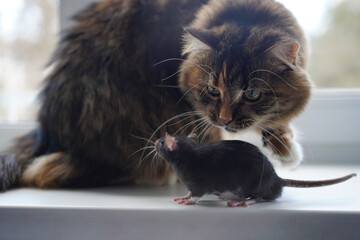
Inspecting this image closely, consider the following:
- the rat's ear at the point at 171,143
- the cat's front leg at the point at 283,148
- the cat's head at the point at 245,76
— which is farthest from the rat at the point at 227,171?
the cat's front leg at the point at 283,148

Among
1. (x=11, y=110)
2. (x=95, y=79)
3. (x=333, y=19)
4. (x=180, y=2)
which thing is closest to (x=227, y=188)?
(x=95, y=79)

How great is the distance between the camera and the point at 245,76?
42.8 inches

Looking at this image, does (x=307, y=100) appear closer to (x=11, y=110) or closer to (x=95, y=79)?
(x=95, y=79)

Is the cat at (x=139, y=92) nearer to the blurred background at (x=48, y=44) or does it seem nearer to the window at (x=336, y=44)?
the blurred background at (x=48, y=44)

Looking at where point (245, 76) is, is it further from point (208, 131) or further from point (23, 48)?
point (23, 48)

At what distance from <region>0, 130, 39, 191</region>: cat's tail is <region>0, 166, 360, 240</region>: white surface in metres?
0.21

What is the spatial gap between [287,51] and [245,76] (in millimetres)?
132

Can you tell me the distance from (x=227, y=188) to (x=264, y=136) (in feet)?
1.11

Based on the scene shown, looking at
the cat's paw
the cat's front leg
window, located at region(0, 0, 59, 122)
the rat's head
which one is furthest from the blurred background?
the rat's head

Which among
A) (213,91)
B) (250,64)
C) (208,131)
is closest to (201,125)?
(208,131)

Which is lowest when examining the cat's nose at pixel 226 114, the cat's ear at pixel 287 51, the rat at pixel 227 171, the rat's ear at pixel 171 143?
the rat at pixel 227 171

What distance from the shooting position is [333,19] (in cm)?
178

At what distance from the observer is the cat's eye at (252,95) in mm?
1096

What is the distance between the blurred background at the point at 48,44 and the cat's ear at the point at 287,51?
652 millimetres
